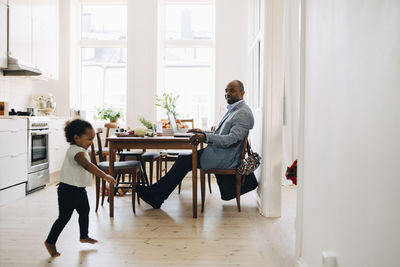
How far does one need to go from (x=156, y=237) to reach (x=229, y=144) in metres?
1.14

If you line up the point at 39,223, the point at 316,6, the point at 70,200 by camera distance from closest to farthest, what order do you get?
the point at 316,6 → the point at 70,200 → the point at 39,223

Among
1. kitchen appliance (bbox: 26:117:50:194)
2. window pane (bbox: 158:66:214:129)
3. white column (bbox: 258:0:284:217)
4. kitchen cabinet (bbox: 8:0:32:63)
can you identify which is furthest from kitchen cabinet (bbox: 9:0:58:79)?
white column (bbox: 258:0:284:217)

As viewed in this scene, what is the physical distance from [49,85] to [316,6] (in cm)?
511

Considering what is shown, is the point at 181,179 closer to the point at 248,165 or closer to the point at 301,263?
the point at 248,165

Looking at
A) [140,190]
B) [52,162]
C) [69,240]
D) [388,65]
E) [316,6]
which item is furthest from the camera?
[52,162]

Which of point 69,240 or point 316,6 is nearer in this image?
point 316,6

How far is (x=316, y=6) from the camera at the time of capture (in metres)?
1.68

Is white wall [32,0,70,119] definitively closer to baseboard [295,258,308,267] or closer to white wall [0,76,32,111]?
white wall [0,76,32,111]

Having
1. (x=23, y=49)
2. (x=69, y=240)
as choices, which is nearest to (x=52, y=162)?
(x=23, y=49)

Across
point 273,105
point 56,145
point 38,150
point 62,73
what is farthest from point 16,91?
point 273,105

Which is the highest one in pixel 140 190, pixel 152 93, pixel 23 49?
pixel 23 49

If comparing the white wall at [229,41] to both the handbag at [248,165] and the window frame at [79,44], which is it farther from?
the handbag at [248,165]

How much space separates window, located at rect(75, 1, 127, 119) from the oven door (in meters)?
1.65

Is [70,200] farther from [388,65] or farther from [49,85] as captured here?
[49,85]
